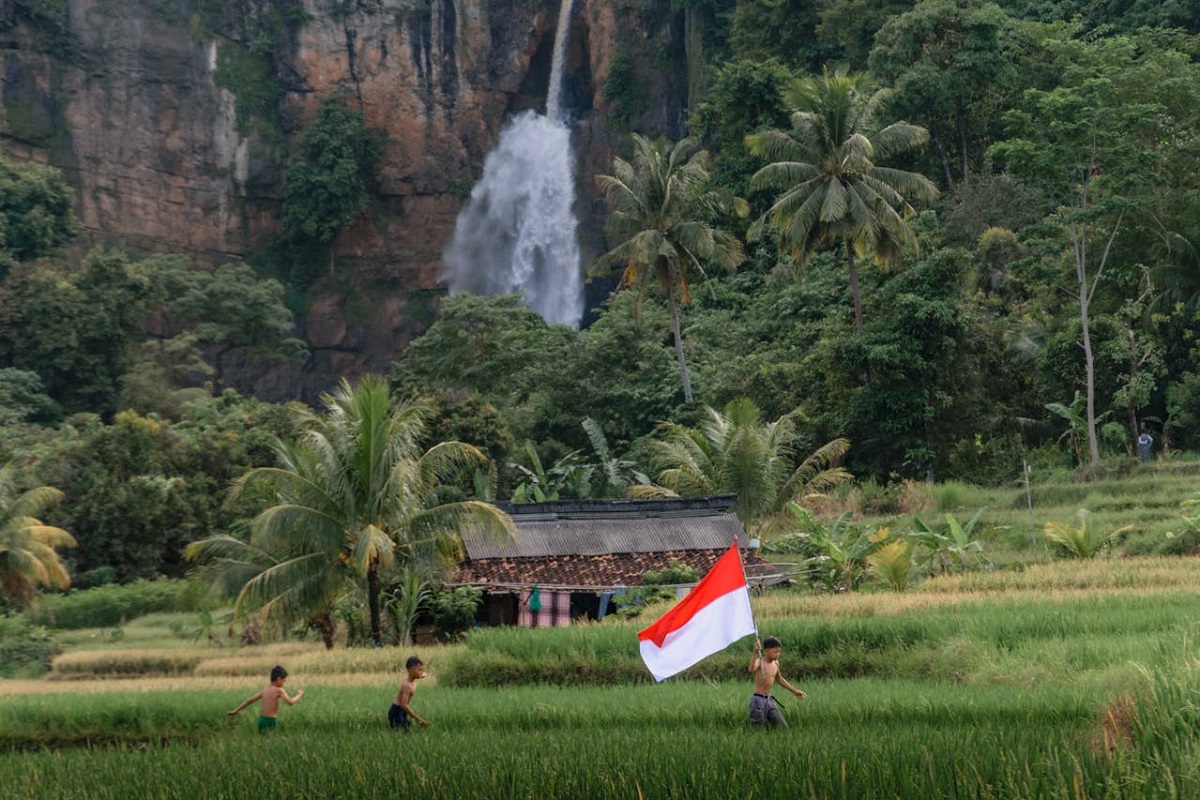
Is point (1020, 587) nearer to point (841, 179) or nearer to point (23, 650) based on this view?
point (841, 179)

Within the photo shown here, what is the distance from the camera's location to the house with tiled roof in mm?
23031

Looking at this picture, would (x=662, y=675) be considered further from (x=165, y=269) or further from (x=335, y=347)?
(x=335, y=347)

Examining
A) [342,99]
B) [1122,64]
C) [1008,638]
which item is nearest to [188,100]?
[342,99]

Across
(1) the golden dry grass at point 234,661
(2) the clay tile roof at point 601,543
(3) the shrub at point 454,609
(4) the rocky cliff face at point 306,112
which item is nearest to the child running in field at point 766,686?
(1) the golden dry grass at point 234,661

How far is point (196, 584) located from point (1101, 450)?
17884 mm

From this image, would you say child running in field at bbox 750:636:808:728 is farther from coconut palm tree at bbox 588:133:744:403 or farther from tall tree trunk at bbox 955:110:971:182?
tall tree trunk at bbox 955:110:971:182

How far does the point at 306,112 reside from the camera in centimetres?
A: 6400

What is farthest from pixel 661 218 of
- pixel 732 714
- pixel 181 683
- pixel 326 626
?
pixel 732 714

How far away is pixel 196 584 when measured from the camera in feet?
Answer: 77.7

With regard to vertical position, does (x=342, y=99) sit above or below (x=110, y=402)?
above

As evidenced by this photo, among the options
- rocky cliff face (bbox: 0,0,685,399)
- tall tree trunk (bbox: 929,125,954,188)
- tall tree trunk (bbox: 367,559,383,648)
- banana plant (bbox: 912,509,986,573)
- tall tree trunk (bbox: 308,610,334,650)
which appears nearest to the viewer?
tall tree trunk (bbox: 367,559,383,648)

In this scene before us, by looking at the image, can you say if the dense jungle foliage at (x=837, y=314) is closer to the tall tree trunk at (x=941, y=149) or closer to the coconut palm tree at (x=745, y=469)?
the tall tree trunk at (x=941, y=149)

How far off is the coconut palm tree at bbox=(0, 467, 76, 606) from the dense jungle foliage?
2.11ft

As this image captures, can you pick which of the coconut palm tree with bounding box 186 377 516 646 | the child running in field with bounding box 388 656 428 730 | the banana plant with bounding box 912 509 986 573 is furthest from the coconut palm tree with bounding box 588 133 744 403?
the child running in field with bounding box 388 656 428 730
